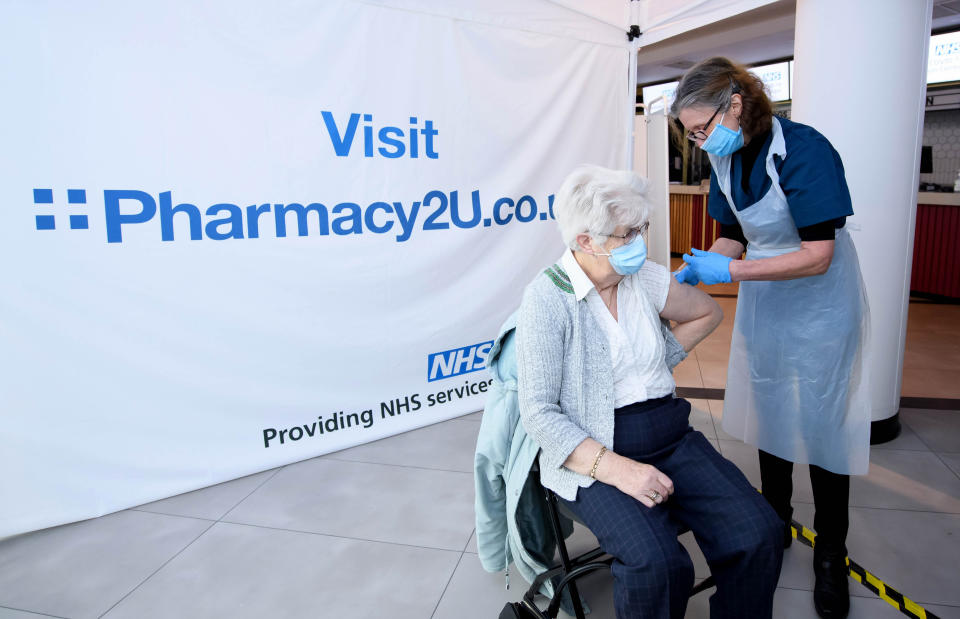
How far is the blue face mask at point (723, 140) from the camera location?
5.28 ft

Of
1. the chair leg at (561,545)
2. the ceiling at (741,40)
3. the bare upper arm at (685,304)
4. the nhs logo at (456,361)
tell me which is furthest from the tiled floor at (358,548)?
the ceiling at (741,40)

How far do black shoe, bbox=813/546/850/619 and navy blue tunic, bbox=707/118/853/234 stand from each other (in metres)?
0.93

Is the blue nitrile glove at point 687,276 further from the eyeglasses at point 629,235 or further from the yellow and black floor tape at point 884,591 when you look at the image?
the yellow and black floor tape at point 884,591

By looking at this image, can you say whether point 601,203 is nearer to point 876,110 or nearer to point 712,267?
point 712,267

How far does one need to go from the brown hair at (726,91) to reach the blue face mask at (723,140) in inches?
1.5

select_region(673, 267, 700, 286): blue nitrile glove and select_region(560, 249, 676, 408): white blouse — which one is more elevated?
select_region(673, 267, 700, 286): blue nitrile glove

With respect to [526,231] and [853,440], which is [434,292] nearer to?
[526,231]

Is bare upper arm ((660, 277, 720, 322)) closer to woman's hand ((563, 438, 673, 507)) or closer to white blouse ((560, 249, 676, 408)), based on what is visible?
white blouse ((560, 249, 676, 408))

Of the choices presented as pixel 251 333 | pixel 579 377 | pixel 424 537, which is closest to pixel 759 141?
pixel 579 377

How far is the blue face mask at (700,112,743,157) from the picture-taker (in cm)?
161

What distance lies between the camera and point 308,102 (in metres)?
2.61

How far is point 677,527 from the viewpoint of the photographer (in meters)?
1.43

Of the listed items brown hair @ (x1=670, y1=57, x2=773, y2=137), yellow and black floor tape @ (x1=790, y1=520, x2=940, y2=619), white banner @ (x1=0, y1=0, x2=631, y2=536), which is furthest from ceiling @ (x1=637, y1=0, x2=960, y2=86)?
yellow and black floor tape @ (x1=790, y1=520, x2=940, y2=619)

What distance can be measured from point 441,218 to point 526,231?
0.56m
